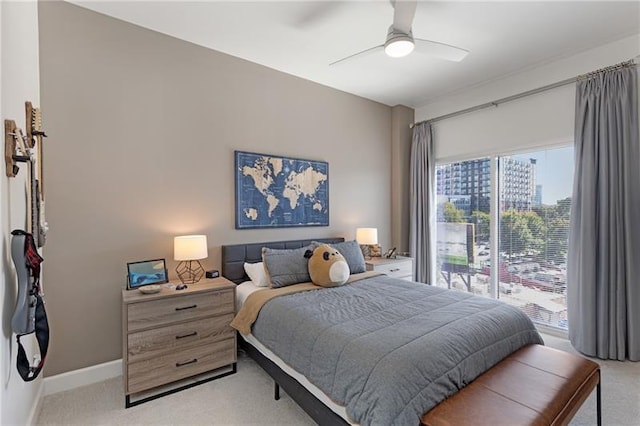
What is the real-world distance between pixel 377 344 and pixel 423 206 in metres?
3.14

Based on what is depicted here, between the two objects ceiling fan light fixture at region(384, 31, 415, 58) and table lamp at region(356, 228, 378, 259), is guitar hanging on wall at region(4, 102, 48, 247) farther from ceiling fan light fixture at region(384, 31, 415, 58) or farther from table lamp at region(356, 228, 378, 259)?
table lamp at region(356, 228, 378, 259)

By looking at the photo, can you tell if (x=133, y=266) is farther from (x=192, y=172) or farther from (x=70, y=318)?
(x=192, y=172)

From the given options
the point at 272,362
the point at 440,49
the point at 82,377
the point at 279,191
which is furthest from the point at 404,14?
the point at 82,377

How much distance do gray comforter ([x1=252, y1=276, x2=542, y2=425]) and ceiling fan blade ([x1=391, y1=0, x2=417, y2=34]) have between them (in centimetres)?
197

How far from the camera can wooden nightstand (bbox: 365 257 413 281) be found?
3.75 metres

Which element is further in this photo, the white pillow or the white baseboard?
the white pillow

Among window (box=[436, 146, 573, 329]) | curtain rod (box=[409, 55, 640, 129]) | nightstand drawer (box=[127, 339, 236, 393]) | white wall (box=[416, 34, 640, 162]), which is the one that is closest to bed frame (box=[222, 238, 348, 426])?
nightstand drawer (box=[127, 339, 236, 393])

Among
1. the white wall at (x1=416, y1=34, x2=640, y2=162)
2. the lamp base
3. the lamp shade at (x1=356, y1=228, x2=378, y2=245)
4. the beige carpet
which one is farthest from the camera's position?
the lamp shade at (x1=356, y1=228, x2=378, y2=245)

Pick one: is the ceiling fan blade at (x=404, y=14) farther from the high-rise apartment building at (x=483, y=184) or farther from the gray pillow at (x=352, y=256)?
the high-rise apartment building at (x=483, y=184)

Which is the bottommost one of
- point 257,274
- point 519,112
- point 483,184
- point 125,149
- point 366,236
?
point 257,274

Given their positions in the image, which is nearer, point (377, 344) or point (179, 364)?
point (377, 344)

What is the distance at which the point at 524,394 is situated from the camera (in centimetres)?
153

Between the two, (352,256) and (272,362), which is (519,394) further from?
(352,256)

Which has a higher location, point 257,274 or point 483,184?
point 483,184
